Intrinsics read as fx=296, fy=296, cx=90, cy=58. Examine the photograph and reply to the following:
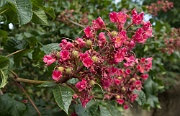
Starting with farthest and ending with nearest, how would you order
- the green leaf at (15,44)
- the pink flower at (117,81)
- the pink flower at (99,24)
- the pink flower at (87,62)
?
the green leaf at (15,44)
the pink flower at (117,81)
the pink flower at (99,24)
the pink flower at (87,62)

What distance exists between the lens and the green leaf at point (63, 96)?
92cm

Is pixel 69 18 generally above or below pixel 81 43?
below

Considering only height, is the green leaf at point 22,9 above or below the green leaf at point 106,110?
above

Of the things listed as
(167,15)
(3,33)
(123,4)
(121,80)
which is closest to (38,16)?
(3,33)

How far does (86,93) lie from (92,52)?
0.14 meters

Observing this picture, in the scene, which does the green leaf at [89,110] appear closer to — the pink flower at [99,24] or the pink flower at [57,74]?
the pink flower at [57,74]

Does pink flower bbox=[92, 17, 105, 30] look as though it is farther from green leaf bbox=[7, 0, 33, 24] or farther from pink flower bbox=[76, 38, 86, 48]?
green leaf bbox=[7, 0, 33, 24]

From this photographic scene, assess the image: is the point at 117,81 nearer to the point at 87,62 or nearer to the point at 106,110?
the point at 106,110

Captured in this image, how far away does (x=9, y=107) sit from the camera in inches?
48.6

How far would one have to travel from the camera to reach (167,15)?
256 inches

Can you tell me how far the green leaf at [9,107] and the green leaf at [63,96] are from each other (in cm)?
34

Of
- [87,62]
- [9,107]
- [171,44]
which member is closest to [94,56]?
[87,62]

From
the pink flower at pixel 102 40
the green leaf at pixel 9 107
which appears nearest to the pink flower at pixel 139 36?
the pink flower at pixel 102 40

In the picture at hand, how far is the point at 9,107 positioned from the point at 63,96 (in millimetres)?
401
